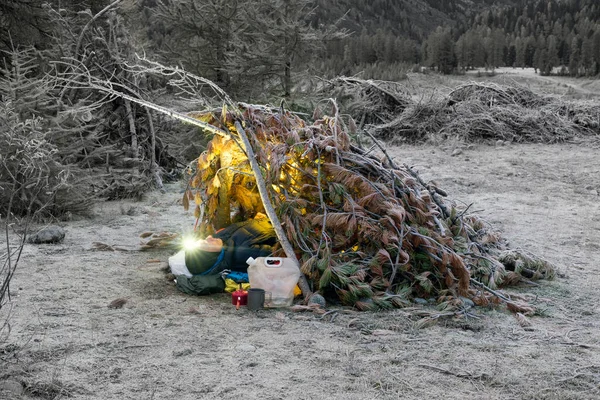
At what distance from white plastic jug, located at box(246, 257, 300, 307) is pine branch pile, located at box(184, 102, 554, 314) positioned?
14 cm

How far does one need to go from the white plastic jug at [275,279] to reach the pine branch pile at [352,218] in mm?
143

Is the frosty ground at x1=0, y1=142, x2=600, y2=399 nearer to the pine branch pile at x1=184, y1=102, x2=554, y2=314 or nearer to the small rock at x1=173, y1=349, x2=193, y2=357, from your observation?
the small rock at x1=173, y1=349, x2=193, y2=357

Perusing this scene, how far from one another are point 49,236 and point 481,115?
399 inches

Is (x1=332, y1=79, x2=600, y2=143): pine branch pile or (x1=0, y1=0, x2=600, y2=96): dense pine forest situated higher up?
(x1=0, y1=0, x2=600, y2=96): dense pine forest

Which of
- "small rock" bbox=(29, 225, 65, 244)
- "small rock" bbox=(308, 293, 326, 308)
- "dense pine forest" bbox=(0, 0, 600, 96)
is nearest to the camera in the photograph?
"small rock" bbox=(308, 293, 326, 308)

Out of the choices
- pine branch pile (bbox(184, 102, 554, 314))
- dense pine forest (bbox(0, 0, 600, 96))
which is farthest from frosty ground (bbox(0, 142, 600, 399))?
dense pine forest (bbox(0, 0, 600, 96))

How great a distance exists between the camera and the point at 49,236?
630 cm

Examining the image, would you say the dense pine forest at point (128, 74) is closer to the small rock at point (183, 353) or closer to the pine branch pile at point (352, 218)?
the pine branch pile at point (352, 218)

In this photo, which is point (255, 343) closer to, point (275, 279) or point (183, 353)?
point (183, 353)

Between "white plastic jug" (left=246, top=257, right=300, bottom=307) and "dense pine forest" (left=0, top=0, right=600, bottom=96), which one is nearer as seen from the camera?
"white plastic jug" (left=246, top=257, right=300, bottom=307)

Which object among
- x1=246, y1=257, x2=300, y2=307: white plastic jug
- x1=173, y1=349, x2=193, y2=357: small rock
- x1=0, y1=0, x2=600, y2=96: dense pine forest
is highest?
x1=0, y1=0, x2=600, y2=96: dense pine forest

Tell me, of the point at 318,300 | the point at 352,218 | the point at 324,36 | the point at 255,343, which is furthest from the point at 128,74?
the point at 255,343

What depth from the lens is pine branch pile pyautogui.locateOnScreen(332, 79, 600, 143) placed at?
13766 millimetres

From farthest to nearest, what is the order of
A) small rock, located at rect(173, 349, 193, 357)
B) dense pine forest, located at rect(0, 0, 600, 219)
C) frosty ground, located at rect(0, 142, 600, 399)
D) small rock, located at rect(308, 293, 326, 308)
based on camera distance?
dense pine forest, located at rect(0, 0, 600, 219) → small rock, located at rect(308, 293, 326, 308) → small rock, located at rect(173, 349, 193, 357) → frosty ground, located at rect(0, 142, 600, 399)
